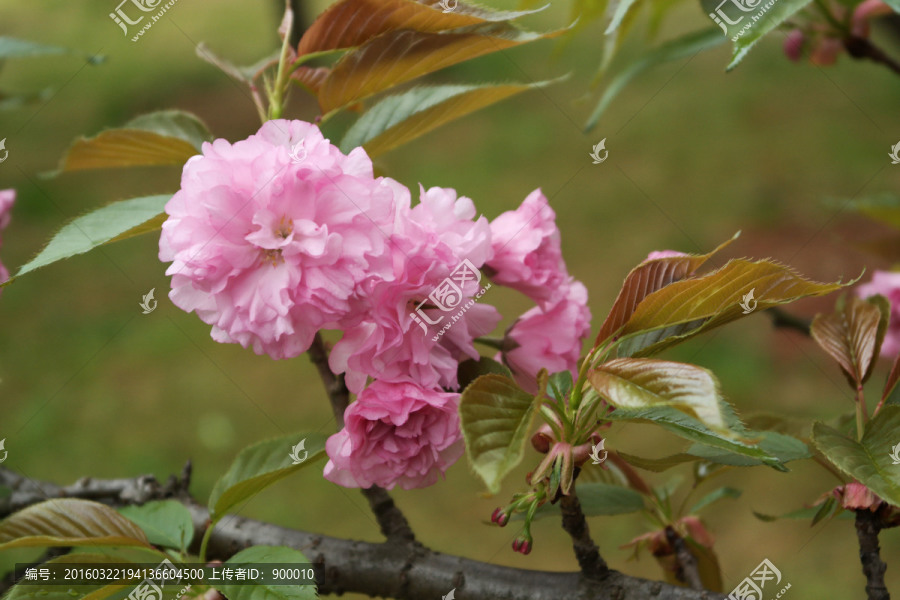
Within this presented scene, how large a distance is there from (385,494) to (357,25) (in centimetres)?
33

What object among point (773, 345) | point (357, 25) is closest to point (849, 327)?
point (357, 25)

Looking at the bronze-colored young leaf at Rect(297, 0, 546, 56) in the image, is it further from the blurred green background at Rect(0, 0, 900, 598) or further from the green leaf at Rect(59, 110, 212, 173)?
the blurred green background at Rect(0, 0, 900, 598)

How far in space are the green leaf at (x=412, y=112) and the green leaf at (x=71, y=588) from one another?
1.07 feet

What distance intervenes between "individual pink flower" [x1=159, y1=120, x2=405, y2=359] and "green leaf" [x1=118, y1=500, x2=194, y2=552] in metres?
0.21

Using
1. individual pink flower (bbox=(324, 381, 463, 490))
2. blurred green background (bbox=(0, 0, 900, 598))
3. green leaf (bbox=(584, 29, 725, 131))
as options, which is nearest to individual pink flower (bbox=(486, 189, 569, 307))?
individual pink flower (bbox=(324, 381, 463, 490))

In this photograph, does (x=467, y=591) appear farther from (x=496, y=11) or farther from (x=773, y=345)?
(x=773, y=345)

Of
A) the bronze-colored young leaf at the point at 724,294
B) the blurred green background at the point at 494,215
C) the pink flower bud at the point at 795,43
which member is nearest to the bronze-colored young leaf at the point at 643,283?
the bronze-colored young leaf at the point at 724,294

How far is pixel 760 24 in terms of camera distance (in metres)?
0.48

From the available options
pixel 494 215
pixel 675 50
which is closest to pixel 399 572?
pixel 675 50

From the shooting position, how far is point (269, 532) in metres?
0.63

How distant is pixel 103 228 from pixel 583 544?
357 mm

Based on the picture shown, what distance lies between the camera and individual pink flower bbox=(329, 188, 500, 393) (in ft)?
1.55

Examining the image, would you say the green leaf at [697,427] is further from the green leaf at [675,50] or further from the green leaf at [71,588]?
the green leaf at [675,50]

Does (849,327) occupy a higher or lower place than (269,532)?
higher
